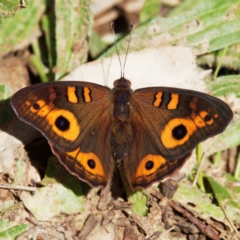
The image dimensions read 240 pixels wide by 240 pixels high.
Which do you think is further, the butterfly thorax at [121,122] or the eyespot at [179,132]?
the butterfly thorax at [121,122]

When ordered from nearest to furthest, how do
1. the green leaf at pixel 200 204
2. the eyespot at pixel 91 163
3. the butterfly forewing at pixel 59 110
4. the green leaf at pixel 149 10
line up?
the butterfly forewing at pixel 59 110 → the eyespot at pixel 91 163 → the green leaf at pixel 200 204 → the green leaf at pixel 149 10

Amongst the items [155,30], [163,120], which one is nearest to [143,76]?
[155,30]

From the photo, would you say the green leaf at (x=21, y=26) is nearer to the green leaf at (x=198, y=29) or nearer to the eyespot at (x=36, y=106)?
the green leaf at (x=198, y=29)

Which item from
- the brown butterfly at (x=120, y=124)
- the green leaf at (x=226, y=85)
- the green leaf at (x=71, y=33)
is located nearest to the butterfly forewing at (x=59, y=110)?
the brown butterfly at (x=120, y=124)

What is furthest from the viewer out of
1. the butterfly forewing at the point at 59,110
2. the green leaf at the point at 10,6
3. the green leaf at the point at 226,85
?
the green leaf at the point at 226,85

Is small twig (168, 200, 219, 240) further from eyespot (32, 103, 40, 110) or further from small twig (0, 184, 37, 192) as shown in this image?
eyespot (32, 103, 40, 110)

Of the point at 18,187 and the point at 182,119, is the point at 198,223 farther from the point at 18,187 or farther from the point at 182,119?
the point at 18,187

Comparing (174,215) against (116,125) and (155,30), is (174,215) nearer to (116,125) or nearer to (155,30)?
(116,125)
